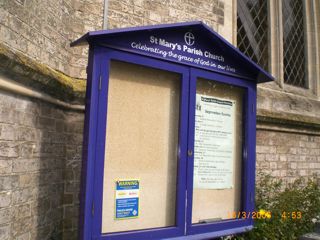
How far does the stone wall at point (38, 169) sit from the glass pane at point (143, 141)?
81 cm

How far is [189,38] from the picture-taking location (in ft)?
10.4

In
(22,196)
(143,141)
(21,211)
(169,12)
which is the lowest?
(21,211)

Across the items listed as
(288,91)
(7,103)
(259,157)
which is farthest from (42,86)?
(288,91)

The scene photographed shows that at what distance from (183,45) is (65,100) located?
1.59 m

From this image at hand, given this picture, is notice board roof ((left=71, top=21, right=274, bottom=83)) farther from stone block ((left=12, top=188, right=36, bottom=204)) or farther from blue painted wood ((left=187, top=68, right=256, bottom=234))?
stone block ((left=12, top=188, right=36, bottom=204))

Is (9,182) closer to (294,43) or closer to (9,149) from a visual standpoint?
(9,149)

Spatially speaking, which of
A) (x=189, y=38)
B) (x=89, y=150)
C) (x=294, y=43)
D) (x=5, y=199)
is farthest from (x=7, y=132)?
(x=294, y=43)

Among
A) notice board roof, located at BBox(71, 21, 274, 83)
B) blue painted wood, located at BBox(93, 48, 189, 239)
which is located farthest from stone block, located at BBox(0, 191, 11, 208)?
notice board roof, located at BBox(71, 21, 274, 83)

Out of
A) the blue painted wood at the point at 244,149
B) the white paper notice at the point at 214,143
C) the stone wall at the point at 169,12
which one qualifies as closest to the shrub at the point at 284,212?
the blue painted wood at the point at 244,149

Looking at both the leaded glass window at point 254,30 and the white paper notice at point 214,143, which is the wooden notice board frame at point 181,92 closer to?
the white paper notice at point 214,143

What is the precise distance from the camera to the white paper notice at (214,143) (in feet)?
10.6

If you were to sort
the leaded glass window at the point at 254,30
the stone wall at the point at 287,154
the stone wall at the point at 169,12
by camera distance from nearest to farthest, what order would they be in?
the stone wall at the point at 169,12 → the stone wall at the point at 287,154 → the leaded glass window at the point at 254,30

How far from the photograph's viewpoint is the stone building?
280 cm

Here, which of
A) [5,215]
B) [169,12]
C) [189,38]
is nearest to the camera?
[5,215]
